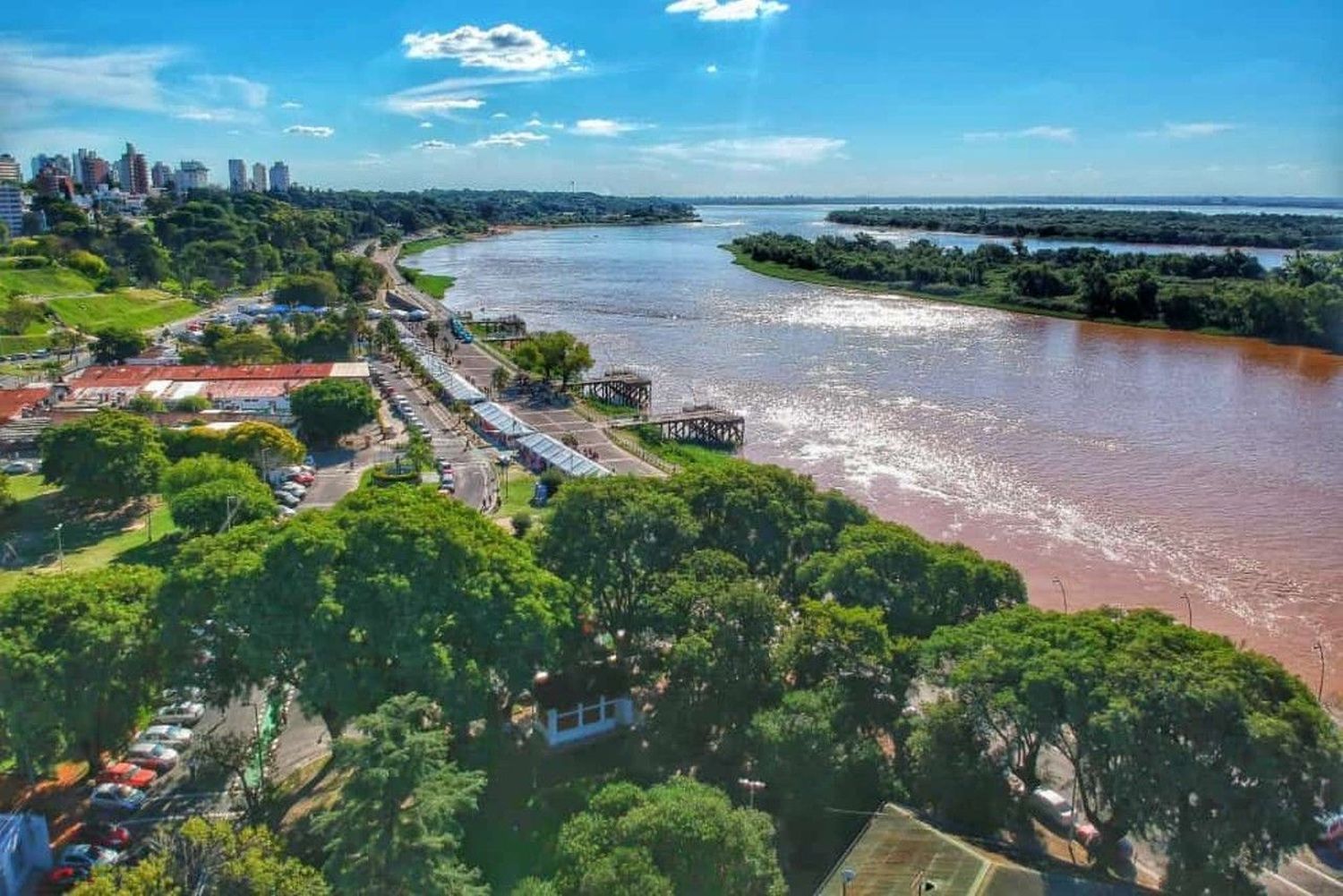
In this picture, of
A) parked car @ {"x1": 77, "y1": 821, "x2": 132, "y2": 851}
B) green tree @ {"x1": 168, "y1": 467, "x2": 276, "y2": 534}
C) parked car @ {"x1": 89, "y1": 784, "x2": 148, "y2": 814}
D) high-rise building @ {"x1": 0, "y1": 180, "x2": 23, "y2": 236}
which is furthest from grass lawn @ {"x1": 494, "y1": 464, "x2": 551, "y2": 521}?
high-rise building @ {"x1": 0, "y1": 180, "x2": 23, "y2": 236}

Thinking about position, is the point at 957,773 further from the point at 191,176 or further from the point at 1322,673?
the point at 191,176

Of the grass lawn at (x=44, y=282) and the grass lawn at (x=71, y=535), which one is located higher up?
the grass lawn at (x=44, y=282)

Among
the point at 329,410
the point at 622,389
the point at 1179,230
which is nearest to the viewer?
the point at 329,410

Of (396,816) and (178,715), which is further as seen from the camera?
(178,715)

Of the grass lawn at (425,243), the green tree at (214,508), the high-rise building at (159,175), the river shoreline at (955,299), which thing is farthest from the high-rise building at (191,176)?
the green tree at (214,508)

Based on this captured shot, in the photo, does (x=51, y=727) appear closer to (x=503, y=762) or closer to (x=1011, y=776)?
(x=503, y=762)

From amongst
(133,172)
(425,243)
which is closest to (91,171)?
(133,172)

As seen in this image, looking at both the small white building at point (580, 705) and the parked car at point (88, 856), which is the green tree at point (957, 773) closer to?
the small white building at point (580, 705)
